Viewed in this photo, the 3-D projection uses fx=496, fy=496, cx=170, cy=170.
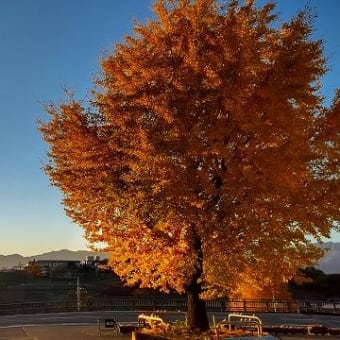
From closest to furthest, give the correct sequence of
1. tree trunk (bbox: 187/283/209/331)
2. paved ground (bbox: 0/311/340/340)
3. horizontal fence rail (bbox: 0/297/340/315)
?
tree trunk (bbox: 187/283/209/331), paved ground (bbox: 0/311/340/340), horizontal fence rail (bbox: 0/297/340/315)

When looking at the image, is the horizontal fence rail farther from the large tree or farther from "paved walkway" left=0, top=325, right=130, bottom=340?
the large tree

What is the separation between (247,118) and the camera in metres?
14.7

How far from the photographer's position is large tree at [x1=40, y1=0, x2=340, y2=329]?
14766 millimetres

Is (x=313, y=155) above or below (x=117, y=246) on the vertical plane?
above

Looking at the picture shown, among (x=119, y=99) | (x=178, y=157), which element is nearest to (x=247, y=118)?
(x=178, y=157)

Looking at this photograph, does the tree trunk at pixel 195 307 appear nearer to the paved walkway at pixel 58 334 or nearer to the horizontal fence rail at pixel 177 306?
the paved walkway at pixel 58 334

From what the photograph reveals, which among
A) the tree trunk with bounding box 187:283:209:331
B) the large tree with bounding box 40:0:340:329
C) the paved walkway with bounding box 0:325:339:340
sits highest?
the large tree with bounding box 40:0:340:329

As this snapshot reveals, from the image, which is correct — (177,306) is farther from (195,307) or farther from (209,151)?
(209,151)

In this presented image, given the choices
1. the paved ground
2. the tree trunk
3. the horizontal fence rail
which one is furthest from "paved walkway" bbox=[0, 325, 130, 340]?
the horizontal fence rail

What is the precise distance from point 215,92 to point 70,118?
17.7 ft

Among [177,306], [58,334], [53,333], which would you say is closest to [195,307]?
[58,334]

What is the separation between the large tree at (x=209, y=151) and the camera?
14766 millimetres

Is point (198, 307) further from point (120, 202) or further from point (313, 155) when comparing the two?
point (313, 155)

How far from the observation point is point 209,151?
48.7 ft
